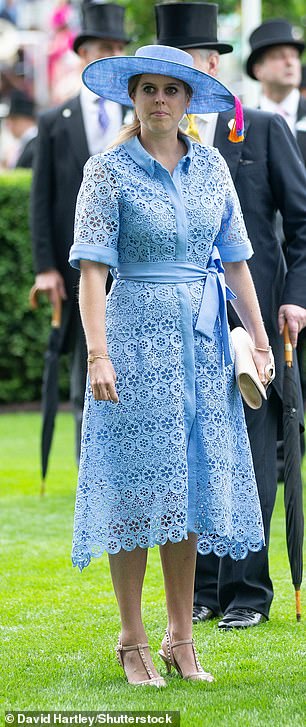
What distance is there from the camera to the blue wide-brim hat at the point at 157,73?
4316 mm

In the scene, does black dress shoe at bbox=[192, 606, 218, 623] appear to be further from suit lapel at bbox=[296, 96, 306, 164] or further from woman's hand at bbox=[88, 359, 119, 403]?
suit lapel at bbox=[296, 96, 306, 164]

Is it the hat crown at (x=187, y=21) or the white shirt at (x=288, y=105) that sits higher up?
the hat crown at (x=187, y=21)

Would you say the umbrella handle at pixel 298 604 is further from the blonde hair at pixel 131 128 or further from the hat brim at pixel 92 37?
the hat brim at pixel 92 37

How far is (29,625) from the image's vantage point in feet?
17.4

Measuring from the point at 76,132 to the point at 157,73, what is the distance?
3.33 metres

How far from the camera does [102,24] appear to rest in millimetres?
8344

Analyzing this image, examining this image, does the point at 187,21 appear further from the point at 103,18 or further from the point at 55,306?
the point at 103,18

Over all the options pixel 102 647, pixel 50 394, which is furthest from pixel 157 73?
pixel 50 394

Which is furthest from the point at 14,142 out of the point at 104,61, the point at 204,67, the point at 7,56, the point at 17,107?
the point at 104,61

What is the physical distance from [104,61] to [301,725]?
1968 mm

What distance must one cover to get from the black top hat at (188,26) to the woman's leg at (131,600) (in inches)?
79.1

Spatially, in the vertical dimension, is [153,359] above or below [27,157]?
above

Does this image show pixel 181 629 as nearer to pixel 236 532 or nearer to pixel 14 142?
pixel 236 532

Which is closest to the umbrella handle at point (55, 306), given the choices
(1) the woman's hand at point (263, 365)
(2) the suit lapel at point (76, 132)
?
(2) the suit lapel at point (76, 132)
